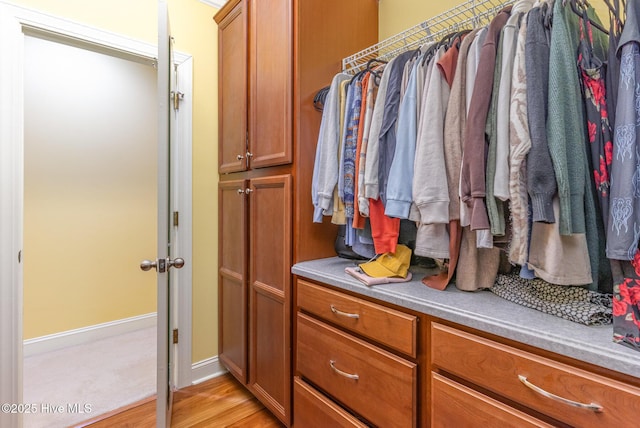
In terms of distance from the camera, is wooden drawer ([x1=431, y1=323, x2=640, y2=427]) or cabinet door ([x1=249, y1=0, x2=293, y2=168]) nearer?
wooden drawer ([x1=431, y1=323, x2=640, y2=427])

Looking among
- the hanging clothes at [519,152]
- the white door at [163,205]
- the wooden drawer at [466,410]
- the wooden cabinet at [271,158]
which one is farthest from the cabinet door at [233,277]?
the hanging clothes at [519,152]

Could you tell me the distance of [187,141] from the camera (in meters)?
1.98

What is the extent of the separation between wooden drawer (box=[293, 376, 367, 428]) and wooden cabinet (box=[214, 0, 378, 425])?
85 mm

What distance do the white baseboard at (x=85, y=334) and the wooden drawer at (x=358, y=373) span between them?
215 cm

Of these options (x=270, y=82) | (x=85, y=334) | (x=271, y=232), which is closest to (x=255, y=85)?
(x=270, y=82)

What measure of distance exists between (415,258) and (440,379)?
658mm

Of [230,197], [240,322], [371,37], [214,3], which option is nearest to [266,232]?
[230,197]

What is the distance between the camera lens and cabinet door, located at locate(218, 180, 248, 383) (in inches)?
72.4

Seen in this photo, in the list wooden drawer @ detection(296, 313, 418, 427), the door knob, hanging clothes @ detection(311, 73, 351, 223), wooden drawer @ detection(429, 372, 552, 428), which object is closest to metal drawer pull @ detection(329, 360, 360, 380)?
wooden drawer @ detection(296, 313, 418, 427)

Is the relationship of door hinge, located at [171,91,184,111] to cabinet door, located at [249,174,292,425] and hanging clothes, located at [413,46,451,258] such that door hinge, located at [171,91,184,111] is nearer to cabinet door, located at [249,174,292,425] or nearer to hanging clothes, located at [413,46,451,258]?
cabinet door, located at [249,174,292,425]

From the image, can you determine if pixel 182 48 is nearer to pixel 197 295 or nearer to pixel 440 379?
pixel 197 295

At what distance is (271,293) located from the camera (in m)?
1.61

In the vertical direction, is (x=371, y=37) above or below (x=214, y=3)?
below

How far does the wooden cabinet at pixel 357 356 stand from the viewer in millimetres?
1003
